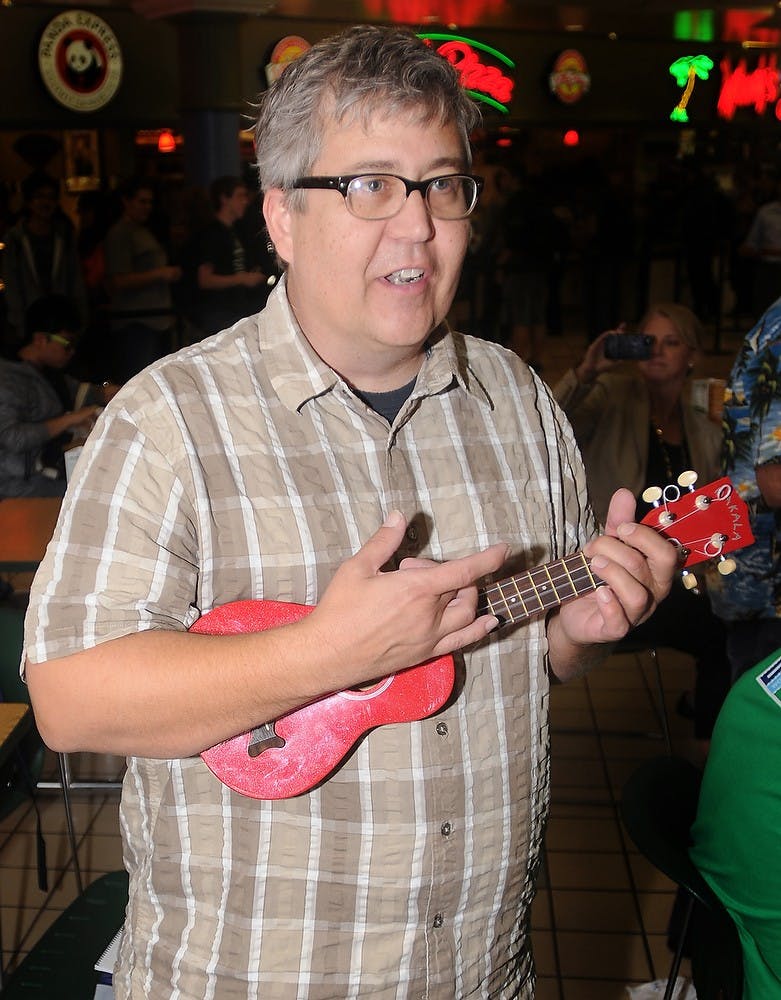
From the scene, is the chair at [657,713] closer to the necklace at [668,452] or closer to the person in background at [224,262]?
the necklace at [668,452]

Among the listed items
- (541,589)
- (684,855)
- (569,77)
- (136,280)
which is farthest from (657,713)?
(569,77)

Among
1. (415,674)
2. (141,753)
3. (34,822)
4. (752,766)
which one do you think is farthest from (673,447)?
(141,753)

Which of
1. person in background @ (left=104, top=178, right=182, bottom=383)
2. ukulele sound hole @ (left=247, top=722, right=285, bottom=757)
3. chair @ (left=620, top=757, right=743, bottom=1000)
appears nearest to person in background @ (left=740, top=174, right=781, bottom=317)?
person in background @ (left=104, top=178, right=182, bottom=383)

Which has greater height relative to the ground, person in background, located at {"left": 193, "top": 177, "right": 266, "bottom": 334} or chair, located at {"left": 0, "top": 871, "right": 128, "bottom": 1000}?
person in background, located at {"left": 193, "top": 177, "right": 266, "bottom": 334}

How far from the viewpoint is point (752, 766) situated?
1.90 metres

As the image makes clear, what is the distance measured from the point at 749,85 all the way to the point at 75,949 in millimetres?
14025

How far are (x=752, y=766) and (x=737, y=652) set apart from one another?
126cm

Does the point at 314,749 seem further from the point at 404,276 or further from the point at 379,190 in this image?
the point at 379,190

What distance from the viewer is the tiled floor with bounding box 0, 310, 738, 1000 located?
305cm

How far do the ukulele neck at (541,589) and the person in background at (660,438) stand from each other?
7.79 feet

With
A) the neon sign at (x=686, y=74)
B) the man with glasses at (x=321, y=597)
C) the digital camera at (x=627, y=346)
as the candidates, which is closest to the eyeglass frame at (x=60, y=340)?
the digital camera at (x=627, y=346)

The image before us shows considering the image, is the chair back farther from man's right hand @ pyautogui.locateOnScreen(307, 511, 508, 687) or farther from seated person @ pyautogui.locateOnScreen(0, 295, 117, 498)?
man's right hand @ pyautogui.locateOnScreen(307, 511, 508, 687)

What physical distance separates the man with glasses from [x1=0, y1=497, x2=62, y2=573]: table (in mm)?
2228

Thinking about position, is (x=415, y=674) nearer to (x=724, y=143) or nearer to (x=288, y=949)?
(x=288, y=949)
